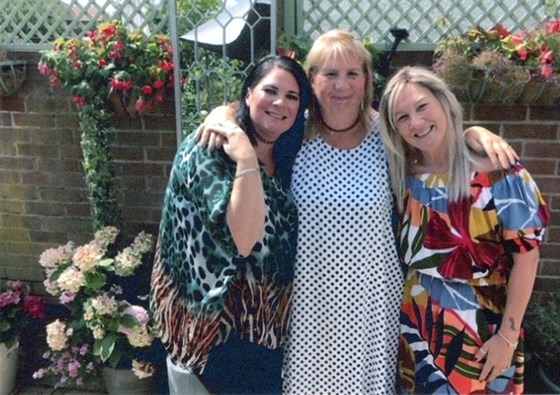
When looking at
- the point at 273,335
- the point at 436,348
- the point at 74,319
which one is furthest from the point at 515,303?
the point at 74,319

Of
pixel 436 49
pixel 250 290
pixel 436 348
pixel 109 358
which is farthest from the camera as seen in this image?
pixel 109 358

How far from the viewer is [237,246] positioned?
5.64 feet

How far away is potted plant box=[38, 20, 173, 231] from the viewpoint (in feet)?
9.04

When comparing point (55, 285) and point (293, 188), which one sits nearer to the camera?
point (293, 188)

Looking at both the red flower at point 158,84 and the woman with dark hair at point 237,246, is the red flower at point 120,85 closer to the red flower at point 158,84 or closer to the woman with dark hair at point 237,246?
the red flower at point 158,84

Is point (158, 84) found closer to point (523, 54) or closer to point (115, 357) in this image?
point (115, 357)

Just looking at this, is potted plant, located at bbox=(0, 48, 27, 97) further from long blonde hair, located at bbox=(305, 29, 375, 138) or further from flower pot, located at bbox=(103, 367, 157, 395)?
long blonde hair, located at bbox=(305, 29, 375, 138)

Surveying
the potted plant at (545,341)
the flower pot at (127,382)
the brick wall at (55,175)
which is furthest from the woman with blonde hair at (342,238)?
the brick wall at (55,175)

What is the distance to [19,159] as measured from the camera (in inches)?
129

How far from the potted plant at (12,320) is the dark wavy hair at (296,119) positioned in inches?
72.4

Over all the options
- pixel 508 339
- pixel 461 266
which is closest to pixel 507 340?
pixel 508 339

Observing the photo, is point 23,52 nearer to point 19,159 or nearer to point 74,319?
point 19,159

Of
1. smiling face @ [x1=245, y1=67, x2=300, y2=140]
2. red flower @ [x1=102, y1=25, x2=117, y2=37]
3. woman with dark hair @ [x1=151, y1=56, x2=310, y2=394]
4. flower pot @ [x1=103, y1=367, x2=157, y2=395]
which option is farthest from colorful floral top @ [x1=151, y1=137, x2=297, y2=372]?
red flower @ [x1=102, y1=25, x2=117, y2=37]

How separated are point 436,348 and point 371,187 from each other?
1.85 feet
